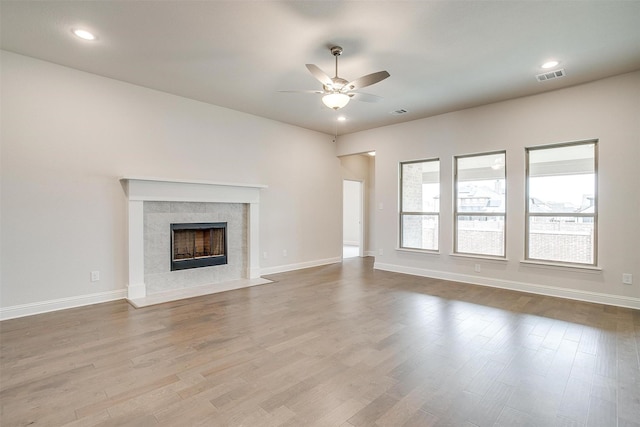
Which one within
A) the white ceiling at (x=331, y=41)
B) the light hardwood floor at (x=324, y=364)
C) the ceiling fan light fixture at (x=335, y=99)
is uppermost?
the white ceiling at (x=331, y=41)

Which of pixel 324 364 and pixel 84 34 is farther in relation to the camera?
Result: pixel 84 34

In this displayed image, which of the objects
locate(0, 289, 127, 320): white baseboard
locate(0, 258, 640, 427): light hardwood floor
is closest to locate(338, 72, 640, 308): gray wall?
locate(0, 258, 640, 427): light hardwood floor

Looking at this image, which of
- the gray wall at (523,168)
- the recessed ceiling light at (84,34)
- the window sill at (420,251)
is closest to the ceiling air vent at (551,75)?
the gray wall at (523,168)

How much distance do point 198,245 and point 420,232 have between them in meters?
4.22

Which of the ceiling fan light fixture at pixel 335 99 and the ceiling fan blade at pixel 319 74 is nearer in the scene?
the ceiling fan blade at pixel 319 74

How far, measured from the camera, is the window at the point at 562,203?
4.50 m

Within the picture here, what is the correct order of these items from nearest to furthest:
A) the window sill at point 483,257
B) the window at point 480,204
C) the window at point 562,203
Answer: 1. the window at point 562,203
2. the window sill at point 483,257
3. the window at point 480,204

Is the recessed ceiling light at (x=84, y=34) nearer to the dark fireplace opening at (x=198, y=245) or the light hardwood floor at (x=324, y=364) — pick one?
the dark fireplace opening at (x=198, y=245)

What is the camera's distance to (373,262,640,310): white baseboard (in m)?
4.21

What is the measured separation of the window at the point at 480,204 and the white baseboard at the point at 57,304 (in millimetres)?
5623

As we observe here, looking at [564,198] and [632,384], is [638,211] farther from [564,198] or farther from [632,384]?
[632,384]

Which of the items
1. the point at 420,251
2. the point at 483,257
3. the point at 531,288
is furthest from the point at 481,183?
the point at 531,288

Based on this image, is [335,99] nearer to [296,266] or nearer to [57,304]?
[296,266]

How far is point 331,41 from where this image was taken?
3346mm
